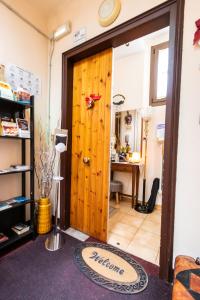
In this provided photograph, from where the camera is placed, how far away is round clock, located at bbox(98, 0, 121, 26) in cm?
160

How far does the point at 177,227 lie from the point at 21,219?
1.86 meters

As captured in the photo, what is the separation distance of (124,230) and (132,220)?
0.35 metres

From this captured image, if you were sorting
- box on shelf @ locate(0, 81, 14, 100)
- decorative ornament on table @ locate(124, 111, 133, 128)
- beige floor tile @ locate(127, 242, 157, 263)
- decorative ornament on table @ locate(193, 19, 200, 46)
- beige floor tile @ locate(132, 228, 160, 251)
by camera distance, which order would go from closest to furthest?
decorative ornament on table @ locate(193, 19, 200, 46) → box on shelf @ locate(0, 81, 14, 100) → beige floor tile @ locate(127, 242, 157, 263) → beige floor tile @ locate(132, 228, 160, 251) → decorative ornament on table @ locate(124, 111, 133, 128)

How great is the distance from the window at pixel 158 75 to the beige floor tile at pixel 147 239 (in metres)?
2.26

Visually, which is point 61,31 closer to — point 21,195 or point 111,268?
point 21,195

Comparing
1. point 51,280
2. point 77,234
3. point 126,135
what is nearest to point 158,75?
point 126,135

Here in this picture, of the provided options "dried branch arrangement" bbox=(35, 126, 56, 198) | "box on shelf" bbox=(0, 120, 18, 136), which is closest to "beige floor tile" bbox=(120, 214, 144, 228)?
"dried branch arrangement" bbox=(35, 126, 56, 198)

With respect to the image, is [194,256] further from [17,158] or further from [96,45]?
[96,45]

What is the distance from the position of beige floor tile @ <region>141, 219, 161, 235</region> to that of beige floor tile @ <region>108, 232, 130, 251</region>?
0.47m

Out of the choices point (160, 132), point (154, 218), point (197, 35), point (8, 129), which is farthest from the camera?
point (160, 132)

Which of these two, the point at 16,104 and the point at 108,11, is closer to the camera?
the point at 108,11

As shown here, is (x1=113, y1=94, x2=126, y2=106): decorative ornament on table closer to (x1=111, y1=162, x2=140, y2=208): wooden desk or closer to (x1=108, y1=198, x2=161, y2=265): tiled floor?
(x1=111, y1=162, x2=140, y2=208): wooden desk

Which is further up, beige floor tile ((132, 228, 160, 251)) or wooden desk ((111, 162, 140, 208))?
wooden desk ((111, 162, 140, 208))

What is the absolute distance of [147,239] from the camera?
6.66ft
